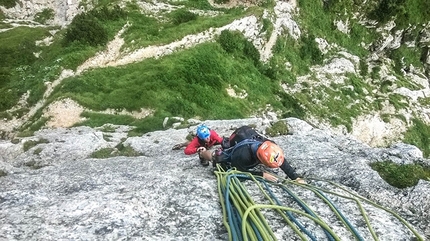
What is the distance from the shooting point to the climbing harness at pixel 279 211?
964 centimetres

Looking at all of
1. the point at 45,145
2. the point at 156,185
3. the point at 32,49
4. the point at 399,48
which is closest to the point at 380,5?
the point at 399,48

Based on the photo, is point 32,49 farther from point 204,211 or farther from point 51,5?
point 204,211

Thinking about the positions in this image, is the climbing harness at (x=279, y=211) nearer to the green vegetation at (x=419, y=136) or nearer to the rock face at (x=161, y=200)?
the rock face at (x=161, y=200)

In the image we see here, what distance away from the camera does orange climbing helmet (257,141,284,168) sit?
12.4 metres

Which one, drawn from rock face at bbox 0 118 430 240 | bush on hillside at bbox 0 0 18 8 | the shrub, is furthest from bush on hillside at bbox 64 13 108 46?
rock face at bbox 0 118 430 240

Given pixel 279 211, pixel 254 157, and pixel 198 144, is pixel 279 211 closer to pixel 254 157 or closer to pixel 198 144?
pixel 254 157

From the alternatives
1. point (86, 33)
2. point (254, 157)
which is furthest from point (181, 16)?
point (254, 157)

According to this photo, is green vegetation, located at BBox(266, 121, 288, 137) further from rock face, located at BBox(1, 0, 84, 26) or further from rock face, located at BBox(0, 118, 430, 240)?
rock face, located at BBox(1, 0, 84, 26)

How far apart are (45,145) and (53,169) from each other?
834 centimetres

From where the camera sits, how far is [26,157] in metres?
23.0

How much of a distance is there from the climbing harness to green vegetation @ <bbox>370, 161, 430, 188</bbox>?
5.98 ft

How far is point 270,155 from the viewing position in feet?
40.7

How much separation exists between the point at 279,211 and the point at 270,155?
225 centimetres

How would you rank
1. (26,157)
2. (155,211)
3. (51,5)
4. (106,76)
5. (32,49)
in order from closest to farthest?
(155,211) → (26,157) → (106,76) → (32,49) → (51,5)
